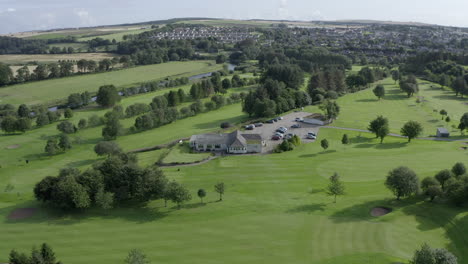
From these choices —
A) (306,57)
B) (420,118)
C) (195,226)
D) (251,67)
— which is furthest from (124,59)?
(195,226)

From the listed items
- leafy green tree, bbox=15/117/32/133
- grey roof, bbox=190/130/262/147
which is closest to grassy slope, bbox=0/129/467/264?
grey roof, bbox=190/130/262/147

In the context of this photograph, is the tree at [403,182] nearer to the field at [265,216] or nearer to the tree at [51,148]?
the field at [265,216]

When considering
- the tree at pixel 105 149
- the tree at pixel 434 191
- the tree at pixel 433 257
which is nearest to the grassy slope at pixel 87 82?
the tree at pixel 105 149

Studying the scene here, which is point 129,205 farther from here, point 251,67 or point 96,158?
point 251,67

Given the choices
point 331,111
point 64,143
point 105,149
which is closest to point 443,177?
point 331,111

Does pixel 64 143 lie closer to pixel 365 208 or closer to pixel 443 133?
pixel 365 208

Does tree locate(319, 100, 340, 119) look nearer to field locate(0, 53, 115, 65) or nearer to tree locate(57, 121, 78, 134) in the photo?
tree locate(57, 121, 78, 134)
